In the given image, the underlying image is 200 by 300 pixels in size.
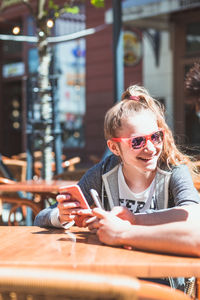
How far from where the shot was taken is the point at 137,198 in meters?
1.93

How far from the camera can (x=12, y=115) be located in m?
13.5

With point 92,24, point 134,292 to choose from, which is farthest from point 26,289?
point 92,24

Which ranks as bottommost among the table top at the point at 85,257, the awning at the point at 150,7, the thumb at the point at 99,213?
the table top at the point at 85,257

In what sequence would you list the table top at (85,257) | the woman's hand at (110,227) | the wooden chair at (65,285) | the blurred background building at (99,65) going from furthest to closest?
→ 1. the blurred background building at (99,65)
2. the woman's hand at (110,227)
3. the table top at (85,257)
4. the wooden chair at (65,285)

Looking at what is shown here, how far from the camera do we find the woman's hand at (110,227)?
147 centimetres

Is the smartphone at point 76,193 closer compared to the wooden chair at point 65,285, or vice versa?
the wooden chair at point 65,285

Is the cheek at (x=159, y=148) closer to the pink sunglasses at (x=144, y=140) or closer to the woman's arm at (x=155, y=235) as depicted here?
the pink sunglasses at (x=144, y=140)

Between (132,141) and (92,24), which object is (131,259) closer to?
(132,141)

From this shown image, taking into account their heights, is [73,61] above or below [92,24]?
below

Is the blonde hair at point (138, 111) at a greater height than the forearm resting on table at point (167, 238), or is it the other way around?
the blonde hair at point (138, 111)

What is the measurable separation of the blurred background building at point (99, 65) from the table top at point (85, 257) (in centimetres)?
418

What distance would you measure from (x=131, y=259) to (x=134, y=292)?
0.53 metres

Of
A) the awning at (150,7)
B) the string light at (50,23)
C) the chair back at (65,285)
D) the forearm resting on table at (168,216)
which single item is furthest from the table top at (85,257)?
the awning at (150,7)

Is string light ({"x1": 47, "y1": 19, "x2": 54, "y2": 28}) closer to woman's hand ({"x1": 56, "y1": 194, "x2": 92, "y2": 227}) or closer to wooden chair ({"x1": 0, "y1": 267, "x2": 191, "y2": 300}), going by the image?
woman's hand ({"x1": 56, "y1": 194, "x2": 92, "y2": 227})
